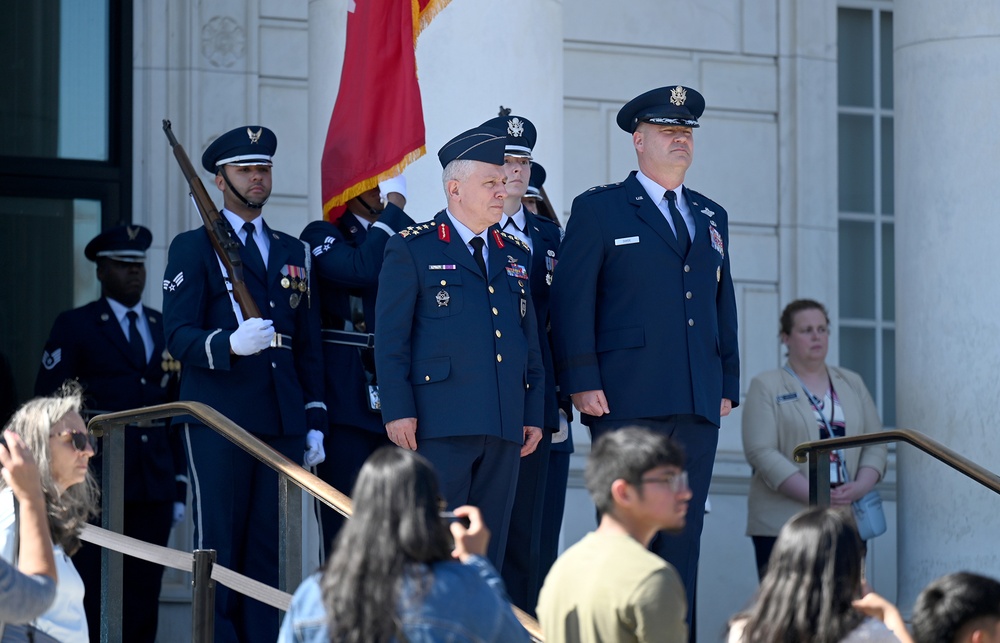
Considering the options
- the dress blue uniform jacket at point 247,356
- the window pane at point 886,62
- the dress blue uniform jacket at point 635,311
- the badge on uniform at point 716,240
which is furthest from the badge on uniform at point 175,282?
the window pane at point 886,62

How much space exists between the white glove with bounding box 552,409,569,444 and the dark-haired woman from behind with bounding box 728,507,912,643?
2.91 meters

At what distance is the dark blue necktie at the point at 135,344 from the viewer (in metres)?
8.19

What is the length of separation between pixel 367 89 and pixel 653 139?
1330 mm

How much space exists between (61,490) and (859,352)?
21.5ft

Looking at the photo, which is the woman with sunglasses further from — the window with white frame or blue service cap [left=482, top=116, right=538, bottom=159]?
the window with white frame

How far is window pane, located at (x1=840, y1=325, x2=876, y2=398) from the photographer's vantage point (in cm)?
1072

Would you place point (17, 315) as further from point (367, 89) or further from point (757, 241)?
point (757, 241)

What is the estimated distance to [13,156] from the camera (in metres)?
9.34

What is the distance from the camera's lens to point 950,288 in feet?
27.7

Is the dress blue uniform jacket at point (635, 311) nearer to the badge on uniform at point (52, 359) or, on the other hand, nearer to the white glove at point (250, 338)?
the white glove at point (250, 338)

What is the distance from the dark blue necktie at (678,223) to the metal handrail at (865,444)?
0.96 meters

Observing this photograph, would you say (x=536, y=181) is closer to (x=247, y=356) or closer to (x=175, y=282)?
(x=247, y=356)

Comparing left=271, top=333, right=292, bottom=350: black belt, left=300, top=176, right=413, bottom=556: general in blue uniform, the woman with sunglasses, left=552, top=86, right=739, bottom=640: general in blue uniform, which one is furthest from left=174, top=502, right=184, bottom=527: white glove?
the woman with sunglasses

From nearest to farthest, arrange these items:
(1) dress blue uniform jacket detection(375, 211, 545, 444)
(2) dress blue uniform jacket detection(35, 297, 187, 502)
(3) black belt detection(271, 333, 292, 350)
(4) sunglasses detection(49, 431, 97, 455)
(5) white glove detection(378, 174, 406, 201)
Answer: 1. (4) sunglasses detection(49, 431, 97, 455)
2. (1) dress blue uniform jacket detection(375, 211, 545, 444)
3. (3) black belt detection(271, 333, 292, 350)
4. (5) white glove detection(378, 174, 406, 201)
5. (2) dress blue uniform jacket detection(35, 297, 187, 502)
